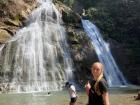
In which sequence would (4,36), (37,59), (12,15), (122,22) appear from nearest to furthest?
1. (37,59)
2. (4,36)
3. (12,15)
4. (122,22)

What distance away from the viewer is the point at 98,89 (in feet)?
24.9

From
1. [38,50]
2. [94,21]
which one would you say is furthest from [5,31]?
[94,21]

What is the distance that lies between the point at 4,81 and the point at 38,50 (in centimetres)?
655

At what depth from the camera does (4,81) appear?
4066cm

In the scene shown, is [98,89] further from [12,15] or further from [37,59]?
[12,15]

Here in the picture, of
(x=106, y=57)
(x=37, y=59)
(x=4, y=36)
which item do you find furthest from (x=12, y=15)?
(x=106, y=57)

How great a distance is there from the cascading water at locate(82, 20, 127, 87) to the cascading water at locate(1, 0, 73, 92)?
15.7ft

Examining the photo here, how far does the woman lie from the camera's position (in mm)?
7463

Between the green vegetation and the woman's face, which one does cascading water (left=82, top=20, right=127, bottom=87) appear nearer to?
the green vegetation

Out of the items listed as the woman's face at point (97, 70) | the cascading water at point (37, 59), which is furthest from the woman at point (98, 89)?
the cascading water at point (37, 59)

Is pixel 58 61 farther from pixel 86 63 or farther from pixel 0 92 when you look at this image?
pixel 0 92

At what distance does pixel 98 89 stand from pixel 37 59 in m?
37.0

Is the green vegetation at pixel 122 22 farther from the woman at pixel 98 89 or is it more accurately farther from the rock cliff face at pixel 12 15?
the woman at pixel 98 89

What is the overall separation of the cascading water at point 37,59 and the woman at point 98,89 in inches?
1282
